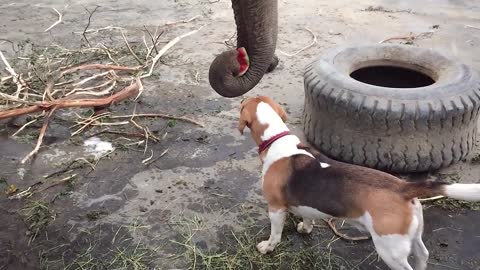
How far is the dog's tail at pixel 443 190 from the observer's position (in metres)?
2.39

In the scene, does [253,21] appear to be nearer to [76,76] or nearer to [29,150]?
[29,150]

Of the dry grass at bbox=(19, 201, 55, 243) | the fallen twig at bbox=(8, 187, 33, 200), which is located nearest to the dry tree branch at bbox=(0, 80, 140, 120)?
the fallen twig at bbox=(8, 187, 33, 200)

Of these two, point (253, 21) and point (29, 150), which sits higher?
point (253, 21)

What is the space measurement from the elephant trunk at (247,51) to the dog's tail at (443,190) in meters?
1.03

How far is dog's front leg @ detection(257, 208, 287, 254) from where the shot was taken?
3.08 m

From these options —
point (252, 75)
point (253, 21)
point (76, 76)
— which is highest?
point (253, 21)

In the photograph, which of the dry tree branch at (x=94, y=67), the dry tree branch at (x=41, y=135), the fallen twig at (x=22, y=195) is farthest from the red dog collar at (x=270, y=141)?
the dry tree branch at (x=94, y=67)

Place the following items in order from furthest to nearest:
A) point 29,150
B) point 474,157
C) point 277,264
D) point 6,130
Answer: point 6,130 → point 29,150 → point 474,157 → point 277,264

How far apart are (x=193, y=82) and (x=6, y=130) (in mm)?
1818

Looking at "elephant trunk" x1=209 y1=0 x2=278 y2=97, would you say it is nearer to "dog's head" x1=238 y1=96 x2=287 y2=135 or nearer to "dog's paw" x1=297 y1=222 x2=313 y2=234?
"dog's head" x1=238 y1=96 x2=287 y2=135

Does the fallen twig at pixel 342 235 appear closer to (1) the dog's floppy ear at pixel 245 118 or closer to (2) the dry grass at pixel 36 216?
(1) the dog's floppy ear at pixel 245 118

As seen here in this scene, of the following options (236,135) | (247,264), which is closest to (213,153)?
(236,135)

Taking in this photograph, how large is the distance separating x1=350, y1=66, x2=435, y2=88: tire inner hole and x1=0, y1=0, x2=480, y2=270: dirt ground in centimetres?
67

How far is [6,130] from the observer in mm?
4848
